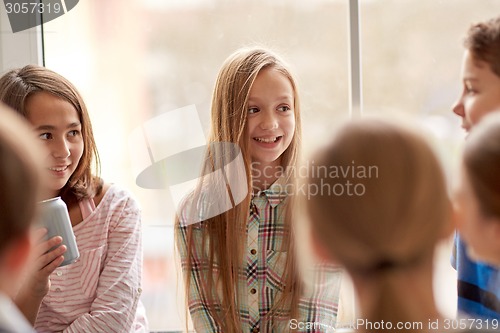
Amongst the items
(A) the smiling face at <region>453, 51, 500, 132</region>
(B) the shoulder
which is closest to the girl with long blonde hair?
(B) the shoulder

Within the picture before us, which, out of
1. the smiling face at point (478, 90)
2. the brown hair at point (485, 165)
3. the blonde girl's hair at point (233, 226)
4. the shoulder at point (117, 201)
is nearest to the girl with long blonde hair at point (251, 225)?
the blonde girl's hair at point (233, 226)

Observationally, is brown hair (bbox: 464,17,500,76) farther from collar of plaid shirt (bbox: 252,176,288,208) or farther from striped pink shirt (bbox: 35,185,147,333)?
striped pink shirt (bbox: 35,185,147,333)

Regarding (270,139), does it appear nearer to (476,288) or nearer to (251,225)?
(251,225)

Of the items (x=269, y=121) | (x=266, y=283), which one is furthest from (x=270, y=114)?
(x=266, y=283)

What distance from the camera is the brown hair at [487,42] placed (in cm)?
118

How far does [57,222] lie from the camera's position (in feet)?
4.11

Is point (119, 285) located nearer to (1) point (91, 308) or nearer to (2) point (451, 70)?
(1) point (91, 308)

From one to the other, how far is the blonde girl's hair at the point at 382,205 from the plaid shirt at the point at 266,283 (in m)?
0.58

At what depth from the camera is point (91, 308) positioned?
141 cm

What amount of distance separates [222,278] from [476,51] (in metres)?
0.66

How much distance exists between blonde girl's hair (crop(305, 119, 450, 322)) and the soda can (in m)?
0.56

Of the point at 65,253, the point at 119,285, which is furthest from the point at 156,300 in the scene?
the point at 65,253

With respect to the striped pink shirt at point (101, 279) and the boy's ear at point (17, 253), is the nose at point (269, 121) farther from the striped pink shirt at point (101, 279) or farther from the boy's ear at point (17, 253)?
the boy's ear at point (17, 253)

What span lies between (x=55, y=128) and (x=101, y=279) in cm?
32
